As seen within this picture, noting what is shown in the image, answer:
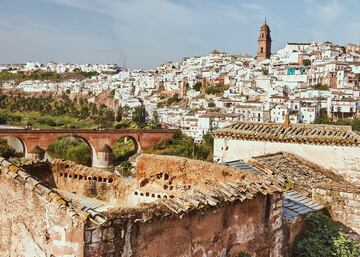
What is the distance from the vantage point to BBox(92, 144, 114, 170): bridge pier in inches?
1864

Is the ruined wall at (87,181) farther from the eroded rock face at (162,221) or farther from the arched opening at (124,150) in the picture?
the arched opening at (124,150)

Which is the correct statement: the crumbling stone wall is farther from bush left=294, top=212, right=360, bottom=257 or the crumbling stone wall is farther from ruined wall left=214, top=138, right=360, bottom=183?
ruined wall left=214, top=138, right=360, bottom=183

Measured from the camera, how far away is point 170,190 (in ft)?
22.2

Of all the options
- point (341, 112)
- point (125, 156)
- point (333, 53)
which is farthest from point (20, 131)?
point (333, 53)

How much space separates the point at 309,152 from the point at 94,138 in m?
40.1

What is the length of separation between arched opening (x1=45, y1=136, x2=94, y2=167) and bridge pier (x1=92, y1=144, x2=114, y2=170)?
83 cm

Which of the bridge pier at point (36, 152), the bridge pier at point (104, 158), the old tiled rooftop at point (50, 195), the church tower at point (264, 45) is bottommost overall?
the bridge pier at point (104, 158)

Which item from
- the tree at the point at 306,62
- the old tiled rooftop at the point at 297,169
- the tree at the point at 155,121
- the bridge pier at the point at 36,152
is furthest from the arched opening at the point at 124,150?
the tree at the point at 306,62

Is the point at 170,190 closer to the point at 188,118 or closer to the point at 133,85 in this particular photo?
the point at 188,118

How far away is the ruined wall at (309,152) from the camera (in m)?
10.3

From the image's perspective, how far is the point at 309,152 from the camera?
10.7m

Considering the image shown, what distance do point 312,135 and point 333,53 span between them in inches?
3580

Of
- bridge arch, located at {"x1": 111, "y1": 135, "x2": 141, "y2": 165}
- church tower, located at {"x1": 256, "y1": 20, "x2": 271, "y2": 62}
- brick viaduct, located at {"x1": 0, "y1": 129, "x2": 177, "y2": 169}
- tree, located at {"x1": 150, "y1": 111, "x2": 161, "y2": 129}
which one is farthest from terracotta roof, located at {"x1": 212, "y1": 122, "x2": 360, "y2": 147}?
church tower, located at {"x1": 256, "y1": 20, "x2": 271, "y2": 62}

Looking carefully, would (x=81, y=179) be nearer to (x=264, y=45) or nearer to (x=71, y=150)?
(x=71, y=150)
